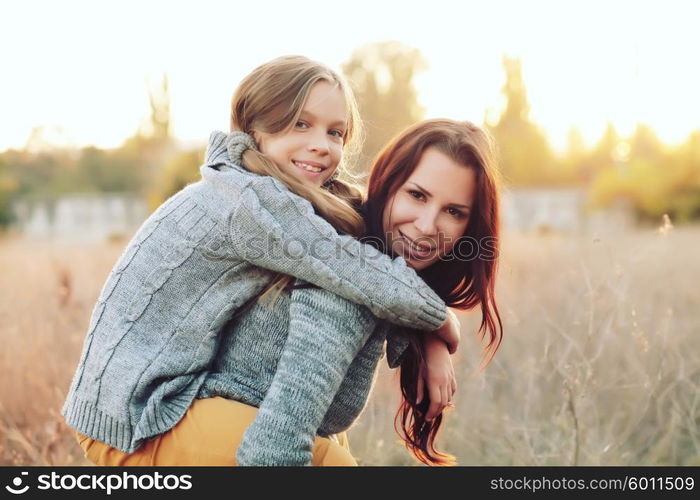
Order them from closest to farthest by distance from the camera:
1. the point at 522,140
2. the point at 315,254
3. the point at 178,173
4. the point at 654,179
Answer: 1. the point at 315,254
2. the point at 178,173
3. the point at 654,179
4. the point at 522,140

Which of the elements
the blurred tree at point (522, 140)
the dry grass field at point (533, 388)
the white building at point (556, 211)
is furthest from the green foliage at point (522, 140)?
the dry grass field at point (533, 388)

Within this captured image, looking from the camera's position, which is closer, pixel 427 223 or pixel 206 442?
pixel 206 442

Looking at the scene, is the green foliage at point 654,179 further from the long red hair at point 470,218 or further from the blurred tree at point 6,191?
the blurred tree at point 6,191

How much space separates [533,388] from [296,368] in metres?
2.66

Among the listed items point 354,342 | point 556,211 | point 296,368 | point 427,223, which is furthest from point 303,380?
point 556,211

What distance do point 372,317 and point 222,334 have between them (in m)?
0.41

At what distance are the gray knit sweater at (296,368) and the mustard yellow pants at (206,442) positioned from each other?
47mm

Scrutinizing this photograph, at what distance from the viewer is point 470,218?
2254mm

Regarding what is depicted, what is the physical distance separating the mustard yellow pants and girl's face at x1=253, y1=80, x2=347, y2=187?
30.6 inches

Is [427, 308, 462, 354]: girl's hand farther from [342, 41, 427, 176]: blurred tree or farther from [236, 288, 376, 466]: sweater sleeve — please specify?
[342, 41, 427, 176]: blurred tree

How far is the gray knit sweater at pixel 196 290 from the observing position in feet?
5.90
